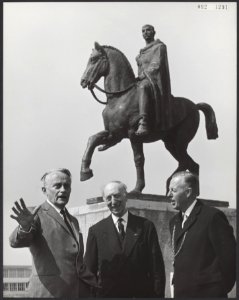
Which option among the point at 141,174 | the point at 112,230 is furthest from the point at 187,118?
the point at 112,230

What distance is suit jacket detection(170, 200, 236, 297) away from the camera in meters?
10.1

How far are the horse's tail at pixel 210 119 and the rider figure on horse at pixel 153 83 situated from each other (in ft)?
2.78

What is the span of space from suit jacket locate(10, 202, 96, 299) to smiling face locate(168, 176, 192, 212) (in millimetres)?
1068

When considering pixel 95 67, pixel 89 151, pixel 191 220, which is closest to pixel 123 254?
pixel 191 220

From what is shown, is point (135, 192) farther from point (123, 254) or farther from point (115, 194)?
point (115, 194)

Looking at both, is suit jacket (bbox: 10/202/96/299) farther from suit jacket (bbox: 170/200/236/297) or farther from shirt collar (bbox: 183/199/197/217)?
shirt collar (bbox: 183/199/197/217)

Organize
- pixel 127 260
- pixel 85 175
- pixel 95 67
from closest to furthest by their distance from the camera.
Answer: pixel 127 260 → pixel 85 175 → pixel 95 67

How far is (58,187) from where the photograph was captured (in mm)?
10555

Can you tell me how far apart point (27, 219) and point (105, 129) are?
458 centimetres

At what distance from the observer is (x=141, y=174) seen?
14.6 meters

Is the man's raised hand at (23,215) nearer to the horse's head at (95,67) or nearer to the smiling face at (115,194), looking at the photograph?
the smiling face at (115,194)

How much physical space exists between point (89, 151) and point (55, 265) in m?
4.04

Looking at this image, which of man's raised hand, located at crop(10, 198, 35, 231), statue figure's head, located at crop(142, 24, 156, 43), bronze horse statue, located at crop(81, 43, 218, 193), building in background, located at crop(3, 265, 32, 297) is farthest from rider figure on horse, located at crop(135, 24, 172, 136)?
man's raised hand, located at crop(10, 198, 35, 231)

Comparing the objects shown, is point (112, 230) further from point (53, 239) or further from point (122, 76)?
point (122, 76)
